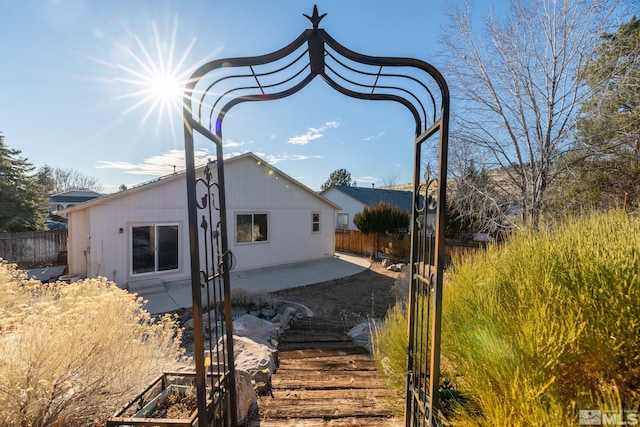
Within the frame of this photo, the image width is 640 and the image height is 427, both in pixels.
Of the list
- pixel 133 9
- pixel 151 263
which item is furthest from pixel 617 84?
pixel 151 263

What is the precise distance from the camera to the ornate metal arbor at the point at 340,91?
1515mm

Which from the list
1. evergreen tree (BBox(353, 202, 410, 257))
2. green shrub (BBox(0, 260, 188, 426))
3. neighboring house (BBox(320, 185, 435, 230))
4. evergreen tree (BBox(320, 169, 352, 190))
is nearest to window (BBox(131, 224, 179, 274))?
green shrub (BBox(0, 260, 188, 426))

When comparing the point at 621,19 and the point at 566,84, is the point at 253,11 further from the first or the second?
the point at 621,19

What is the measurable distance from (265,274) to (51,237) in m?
8.69

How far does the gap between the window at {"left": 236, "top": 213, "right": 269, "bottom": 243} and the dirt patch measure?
294 centimetres

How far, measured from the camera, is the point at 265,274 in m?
9.91

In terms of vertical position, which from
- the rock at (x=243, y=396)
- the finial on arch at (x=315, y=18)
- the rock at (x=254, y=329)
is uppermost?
the finial on arch at (x=315, y=18)

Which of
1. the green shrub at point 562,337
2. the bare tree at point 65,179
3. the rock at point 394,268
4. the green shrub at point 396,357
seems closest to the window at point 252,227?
the rock at point 394,268

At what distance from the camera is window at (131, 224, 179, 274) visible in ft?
26.8

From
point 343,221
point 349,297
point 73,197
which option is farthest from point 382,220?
point 73,197

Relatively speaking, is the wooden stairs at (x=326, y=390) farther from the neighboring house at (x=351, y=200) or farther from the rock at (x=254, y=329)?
the neighboring house at (x=351, y=200)

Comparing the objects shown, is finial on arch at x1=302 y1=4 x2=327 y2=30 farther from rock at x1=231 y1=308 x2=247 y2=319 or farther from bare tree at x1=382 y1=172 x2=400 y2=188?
bare tree at x1=382 y1=172 x2=400 y2=188

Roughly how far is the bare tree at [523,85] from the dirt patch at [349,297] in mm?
3876

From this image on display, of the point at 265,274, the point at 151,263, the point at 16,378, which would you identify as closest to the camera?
the point at 16,378
